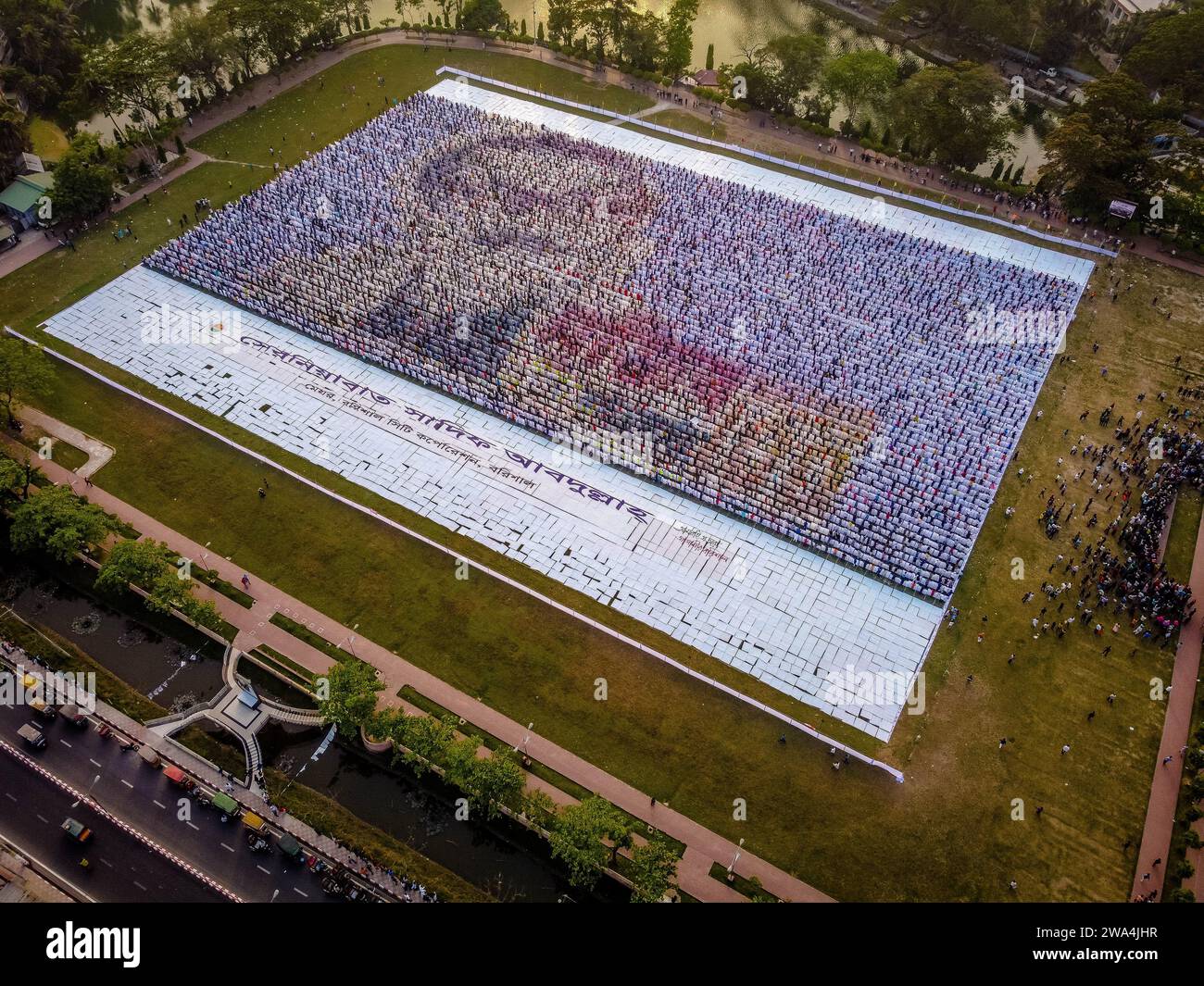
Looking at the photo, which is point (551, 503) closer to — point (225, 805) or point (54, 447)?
point (225, 805)

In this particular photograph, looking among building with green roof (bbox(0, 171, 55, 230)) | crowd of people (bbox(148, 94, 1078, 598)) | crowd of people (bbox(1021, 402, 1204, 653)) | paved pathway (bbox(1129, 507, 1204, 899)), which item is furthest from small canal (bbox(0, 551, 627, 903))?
building with green roof (bbox(0, 171, 55, 230))

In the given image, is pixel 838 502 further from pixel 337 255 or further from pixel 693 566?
pixel 337 255

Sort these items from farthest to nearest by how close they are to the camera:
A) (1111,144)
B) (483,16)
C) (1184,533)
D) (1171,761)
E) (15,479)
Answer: (483,16) < (1111,144) < (1184,533) < (15,479) < (1171,761)

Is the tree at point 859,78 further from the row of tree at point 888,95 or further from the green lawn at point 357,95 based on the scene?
the green lawn at point 357,95

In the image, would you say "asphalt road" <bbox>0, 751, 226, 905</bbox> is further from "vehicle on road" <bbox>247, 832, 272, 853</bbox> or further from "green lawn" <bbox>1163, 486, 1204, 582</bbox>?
"green lawn" <bbox>1163, 486, 1204, 582</bbox>

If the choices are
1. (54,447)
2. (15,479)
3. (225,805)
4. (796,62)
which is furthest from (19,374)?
(796,62)
